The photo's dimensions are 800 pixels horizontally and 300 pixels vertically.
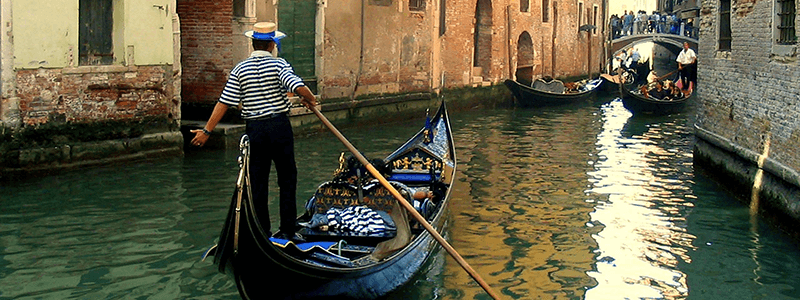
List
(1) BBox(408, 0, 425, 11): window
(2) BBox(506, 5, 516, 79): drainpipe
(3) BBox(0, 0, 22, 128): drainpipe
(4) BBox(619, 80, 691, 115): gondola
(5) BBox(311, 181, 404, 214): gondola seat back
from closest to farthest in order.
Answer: (5) BBox(311, 181, 404, 214): gondola seat back < (3) BBox(0, 0, 22, 128): drainpipe < (1) BBox(408, 0, 425, 11): window < (4) BBox(619, 80, 691, 115): gondola < (2) BBox(506, 5, 516, 79): drainpipe

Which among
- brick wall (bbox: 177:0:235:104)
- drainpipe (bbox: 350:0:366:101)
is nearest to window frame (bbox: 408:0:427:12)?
drainpipe (bbox: 350:0:366:101)

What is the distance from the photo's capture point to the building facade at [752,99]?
5895mm

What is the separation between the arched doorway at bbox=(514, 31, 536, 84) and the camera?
719 inches

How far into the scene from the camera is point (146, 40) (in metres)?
8.32

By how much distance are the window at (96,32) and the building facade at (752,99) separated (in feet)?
16.2

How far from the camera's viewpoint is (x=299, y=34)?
10562 millimetres

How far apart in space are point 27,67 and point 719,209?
16.7 ft

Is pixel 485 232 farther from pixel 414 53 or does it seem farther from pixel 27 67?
pixel 414 53

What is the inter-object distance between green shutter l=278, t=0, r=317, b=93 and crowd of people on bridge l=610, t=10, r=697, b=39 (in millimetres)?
17021

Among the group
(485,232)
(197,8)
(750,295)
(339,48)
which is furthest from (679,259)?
(339,48)

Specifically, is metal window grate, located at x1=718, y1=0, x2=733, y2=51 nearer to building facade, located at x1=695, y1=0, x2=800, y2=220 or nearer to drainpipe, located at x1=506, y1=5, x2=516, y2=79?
building facade, located at x1=695, y1=0, x2=800, y2=220

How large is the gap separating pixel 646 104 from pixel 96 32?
8.51 m

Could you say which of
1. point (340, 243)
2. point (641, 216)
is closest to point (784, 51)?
point (641, 216)

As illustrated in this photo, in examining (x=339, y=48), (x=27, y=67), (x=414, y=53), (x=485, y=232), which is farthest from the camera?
(x=414, y=53)
